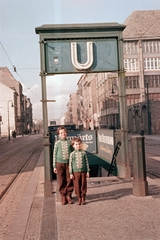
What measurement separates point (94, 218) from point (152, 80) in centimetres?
5719

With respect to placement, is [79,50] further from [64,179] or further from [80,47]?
[64,179]

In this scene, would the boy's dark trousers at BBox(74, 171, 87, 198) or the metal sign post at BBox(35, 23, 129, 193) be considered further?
the metal sign post at BBox(35, 23, 129, 193)

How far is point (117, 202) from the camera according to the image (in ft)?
22.7

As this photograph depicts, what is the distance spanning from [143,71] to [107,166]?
2030 inches

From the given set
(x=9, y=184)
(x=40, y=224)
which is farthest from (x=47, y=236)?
(x=9, y=184)

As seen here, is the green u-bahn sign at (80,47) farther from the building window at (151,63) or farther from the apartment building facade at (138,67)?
the building window at (151,63)

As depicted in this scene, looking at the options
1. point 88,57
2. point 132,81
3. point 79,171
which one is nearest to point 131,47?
point 132,81

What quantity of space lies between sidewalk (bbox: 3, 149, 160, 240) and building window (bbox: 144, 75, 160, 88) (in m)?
53.7

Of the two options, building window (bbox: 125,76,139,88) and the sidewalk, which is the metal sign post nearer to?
the sidewalk

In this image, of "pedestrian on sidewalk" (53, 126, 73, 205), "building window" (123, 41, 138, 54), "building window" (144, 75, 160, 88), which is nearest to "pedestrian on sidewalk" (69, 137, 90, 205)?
"pedestrian on sidewalk" (53, 126, 73, 205)

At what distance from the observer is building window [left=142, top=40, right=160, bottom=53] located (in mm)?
62156

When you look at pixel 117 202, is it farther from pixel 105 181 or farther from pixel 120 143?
pixel 120 143

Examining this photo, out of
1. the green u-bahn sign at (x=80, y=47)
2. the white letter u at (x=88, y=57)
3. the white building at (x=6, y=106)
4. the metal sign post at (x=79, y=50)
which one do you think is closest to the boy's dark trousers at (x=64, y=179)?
the metal sign post at (x=79, y=50)

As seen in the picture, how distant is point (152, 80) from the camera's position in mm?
61031
